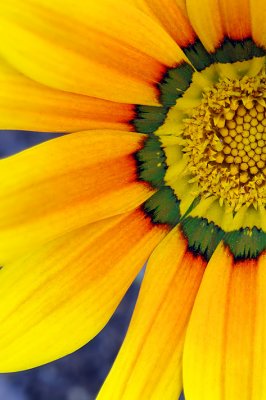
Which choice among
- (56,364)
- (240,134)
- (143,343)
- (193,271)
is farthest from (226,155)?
(56,364)

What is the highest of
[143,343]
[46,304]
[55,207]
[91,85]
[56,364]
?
[91,85]

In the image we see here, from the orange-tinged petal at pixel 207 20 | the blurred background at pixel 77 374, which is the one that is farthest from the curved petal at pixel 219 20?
the blurred background at pixel 77 374

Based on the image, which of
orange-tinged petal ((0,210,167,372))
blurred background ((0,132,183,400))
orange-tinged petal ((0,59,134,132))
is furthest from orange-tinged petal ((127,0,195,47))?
blurred background ((0,132,183,400))

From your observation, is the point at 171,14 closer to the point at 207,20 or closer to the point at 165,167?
the point at 207,20

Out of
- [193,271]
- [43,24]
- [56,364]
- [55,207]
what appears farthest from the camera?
[56,364]

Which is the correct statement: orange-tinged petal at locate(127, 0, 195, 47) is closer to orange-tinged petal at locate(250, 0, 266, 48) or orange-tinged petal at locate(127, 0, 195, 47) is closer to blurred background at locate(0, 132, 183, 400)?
orange-tinged petal at locate(250, 0, 266, 48)

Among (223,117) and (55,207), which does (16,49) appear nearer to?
(55,207)

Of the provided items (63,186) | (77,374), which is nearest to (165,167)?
(63,186)
